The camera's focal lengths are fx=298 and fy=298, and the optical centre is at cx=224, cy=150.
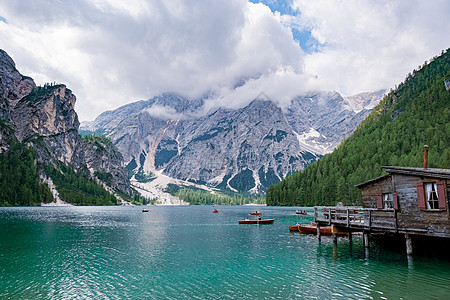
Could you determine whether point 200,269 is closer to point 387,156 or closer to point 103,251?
point 103,251

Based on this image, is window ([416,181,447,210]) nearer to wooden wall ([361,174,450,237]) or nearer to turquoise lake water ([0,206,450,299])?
wooden wall ([361,174,450,237])

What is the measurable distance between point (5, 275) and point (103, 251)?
56.0 feet

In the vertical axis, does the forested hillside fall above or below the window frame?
above

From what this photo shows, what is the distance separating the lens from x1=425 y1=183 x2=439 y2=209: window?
33688 mm

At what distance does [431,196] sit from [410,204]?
117 inches

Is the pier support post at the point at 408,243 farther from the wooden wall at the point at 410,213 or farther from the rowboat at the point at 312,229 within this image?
the rowboat at the point at 312,229

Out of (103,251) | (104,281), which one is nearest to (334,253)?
(104,281)

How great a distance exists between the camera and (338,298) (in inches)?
989

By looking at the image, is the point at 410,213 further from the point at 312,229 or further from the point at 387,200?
the point at 312,229

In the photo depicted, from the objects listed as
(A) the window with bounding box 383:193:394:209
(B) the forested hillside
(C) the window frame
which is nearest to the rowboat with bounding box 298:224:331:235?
(A) the window with bounding box 383:193:394:209

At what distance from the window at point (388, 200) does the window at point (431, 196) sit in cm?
543

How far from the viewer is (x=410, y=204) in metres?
36.6

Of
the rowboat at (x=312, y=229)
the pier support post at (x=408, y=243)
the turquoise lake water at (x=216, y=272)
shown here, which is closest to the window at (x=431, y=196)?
the pier support post at (x=408, y=243)

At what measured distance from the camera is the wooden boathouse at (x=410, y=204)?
107 ft
